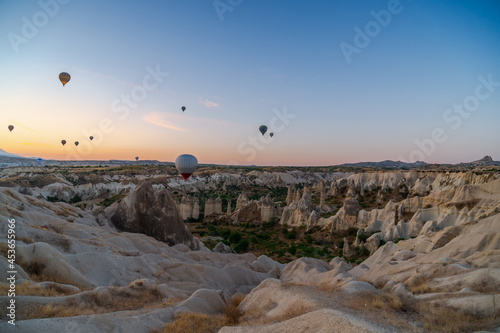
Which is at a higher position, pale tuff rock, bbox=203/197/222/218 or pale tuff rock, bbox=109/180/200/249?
pale tuff rock, bbox=109/180/200/249

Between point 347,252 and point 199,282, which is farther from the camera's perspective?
point 347,252

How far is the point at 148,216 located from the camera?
17.6 m

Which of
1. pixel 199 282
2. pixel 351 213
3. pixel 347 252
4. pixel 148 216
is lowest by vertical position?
pixel 347 252

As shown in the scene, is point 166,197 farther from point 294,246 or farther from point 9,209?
point 294,246

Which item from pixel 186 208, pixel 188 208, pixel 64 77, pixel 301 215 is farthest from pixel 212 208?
pixel 64 77

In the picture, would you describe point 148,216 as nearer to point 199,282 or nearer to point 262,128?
point 199,282

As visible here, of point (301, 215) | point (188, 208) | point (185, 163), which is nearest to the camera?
point (185, 163)

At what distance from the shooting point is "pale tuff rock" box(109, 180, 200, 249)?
57.1 ft

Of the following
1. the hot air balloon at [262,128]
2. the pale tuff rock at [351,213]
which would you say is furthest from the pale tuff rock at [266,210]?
the hot air balloon at [262,128]

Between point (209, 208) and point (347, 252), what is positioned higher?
point (209, 208)

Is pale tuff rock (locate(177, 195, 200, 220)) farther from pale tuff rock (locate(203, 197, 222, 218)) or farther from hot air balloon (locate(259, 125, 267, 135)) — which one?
hot air balloon (locate(259, 125, 267, 135))

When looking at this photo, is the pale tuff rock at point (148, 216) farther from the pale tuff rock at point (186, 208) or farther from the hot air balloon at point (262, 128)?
the hot air balloon at point (262, 128)

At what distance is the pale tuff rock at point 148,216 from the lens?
1739 cm

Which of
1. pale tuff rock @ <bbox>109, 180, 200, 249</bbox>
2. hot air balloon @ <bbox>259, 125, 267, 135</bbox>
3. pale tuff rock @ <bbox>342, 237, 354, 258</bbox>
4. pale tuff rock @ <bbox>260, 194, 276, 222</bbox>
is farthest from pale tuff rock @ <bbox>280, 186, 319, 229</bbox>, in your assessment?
hot air balloon @ <bbox>259, 125, 267, 135</bbox>
